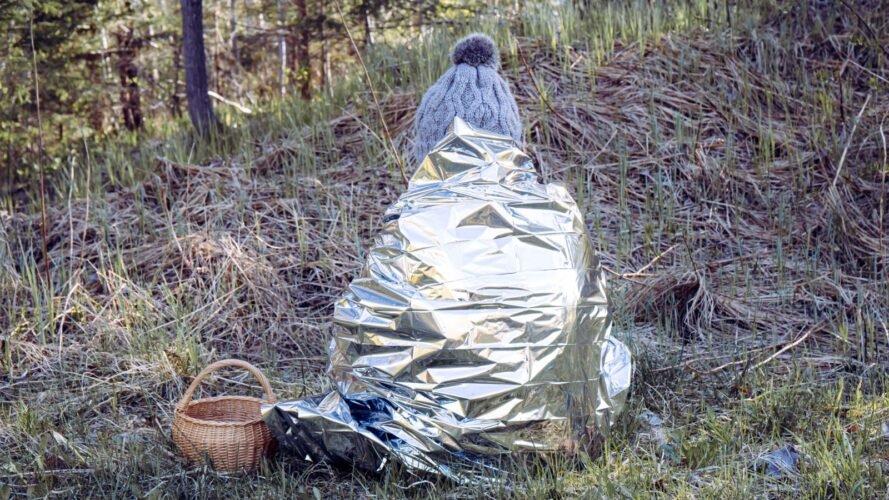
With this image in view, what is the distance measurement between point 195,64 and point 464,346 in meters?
5.28

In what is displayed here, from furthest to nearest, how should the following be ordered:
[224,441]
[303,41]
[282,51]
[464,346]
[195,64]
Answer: [282,51] → [303,41] → [195,64] → [224,441] → [464,346]

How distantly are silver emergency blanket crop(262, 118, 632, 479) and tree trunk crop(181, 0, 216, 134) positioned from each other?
4530 millimetres

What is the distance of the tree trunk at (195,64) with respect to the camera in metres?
6.59

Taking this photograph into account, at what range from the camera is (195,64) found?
675 centimetres

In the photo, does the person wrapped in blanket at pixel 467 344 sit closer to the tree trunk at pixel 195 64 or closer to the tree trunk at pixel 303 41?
the tree trunk at pixel 195 64

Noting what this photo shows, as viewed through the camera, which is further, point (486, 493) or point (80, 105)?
point (80, 105)

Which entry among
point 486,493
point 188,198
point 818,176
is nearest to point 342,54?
point 188,198

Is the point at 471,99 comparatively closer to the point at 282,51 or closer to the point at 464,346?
the point at 464,346

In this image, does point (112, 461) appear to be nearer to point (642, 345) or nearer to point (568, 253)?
point (568, 253)

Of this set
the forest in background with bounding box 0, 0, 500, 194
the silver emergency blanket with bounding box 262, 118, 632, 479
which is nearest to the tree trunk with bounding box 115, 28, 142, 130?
the forest in background with bounding box 0, 0, 500, 194

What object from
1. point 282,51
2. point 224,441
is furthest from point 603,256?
point 282,51

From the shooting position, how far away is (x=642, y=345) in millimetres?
3426

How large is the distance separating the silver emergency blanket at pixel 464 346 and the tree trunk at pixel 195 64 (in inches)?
178

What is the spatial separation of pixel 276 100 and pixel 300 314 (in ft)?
10.0
